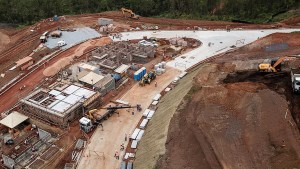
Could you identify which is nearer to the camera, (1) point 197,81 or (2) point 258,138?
(2) point 258,138

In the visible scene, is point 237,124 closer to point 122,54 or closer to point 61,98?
point 61,98

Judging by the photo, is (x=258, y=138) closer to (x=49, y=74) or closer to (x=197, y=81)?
(x=197, y=81)

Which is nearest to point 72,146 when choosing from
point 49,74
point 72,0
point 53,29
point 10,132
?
point 10,132

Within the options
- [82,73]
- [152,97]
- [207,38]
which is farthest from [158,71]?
[207,38]

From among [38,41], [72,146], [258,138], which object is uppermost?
[38,41]

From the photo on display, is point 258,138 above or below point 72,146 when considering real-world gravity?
above

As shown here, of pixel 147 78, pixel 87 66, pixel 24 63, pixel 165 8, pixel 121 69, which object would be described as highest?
pixel 165 8

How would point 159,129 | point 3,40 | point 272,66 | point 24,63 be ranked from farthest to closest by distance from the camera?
point 3,40, point 24,63, point 272,66, point 159,129
